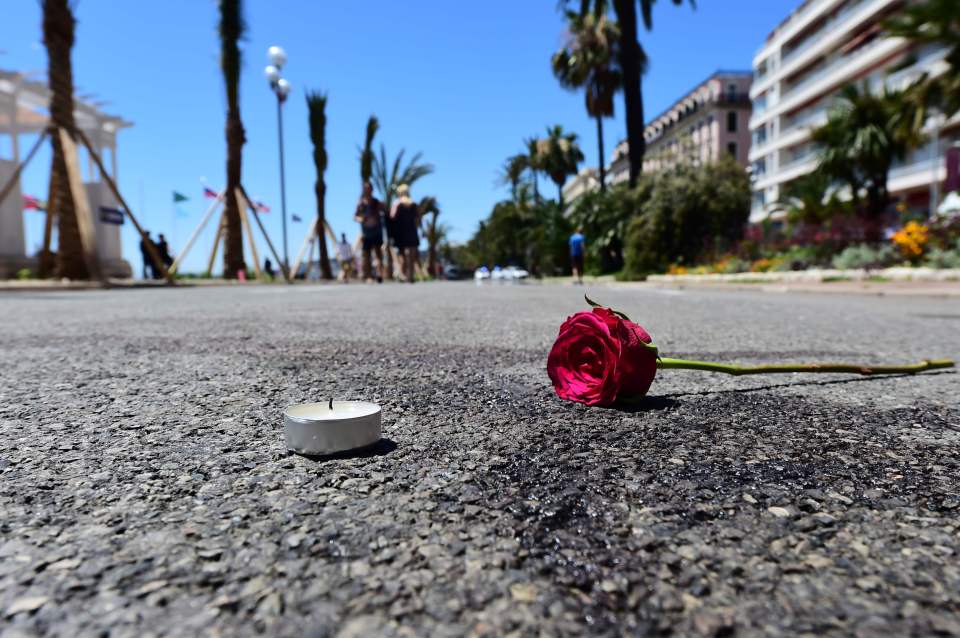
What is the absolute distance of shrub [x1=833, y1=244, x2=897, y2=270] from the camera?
10992 mm

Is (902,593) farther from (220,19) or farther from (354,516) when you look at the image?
(220,19)

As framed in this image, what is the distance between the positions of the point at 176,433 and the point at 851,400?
1702 mm

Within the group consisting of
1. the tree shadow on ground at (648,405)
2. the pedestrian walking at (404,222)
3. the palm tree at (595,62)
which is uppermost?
the palm tree at (595,62)

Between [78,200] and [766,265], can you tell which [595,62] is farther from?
[78,200]

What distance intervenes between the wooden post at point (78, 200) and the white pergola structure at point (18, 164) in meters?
3.58

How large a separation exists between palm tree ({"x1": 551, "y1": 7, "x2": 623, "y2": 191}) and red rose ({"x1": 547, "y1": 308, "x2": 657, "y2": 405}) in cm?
2522

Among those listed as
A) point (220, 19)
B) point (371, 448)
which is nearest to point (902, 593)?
point (371, 448)

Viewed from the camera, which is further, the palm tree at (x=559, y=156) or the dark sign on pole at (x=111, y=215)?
the palm tree at (x=559, y=156)

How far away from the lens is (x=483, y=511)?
889 millimetres

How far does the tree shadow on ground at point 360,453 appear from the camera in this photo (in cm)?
112

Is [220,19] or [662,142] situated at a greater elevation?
[662,142]

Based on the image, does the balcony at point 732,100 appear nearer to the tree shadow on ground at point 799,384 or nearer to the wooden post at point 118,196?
the wooden post at point 118,196

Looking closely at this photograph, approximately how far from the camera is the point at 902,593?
0.67 metres

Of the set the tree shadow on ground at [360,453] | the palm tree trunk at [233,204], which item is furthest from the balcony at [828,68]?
the tree shadow on ground at [360,453]
